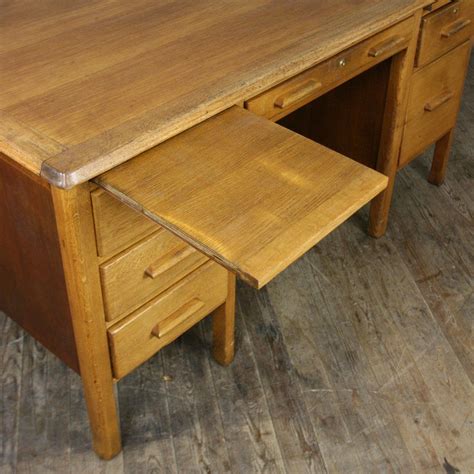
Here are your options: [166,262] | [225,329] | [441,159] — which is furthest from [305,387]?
[441,159]

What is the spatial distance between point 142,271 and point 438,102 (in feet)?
3.84

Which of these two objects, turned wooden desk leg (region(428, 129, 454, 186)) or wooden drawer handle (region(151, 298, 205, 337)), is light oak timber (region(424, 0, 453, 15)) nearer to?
turned wooden desk leg (region(428, 129, 454, 186))

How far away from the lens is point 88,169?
3.70 ft

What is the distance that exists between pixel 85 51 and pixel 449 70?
114cm

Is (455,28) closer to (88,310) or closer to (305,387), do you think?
(305,387)

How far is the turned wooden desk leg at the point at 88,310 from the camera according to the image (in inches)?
47.4

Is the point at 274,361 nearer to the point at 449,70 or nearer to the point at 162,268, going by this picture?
the point at 162,268

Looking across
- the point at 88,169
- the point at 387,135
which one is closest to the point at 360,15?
the point at 387,135

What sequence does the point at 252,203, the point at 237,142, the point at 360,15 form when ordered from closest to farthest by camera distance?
1. the point at 252,203
2. the point at 237,142
3. the point at 360,15

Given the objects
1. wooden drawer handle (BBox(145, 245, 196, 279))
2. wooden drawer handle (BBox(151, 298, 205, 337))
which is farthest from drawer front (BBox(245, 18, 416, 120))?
wooden drawer handle (BBox(151, 298, 205, 337))

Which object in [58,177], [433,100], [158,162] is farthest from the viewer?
Result: [433,100]

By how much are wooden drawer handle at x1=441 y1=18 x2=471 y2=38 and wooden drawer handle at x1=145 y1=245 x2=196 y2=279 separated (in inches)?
39.9

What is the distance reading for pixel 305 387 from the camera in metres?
1.80

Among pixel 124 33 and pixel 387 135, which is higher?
pixel 124 33
